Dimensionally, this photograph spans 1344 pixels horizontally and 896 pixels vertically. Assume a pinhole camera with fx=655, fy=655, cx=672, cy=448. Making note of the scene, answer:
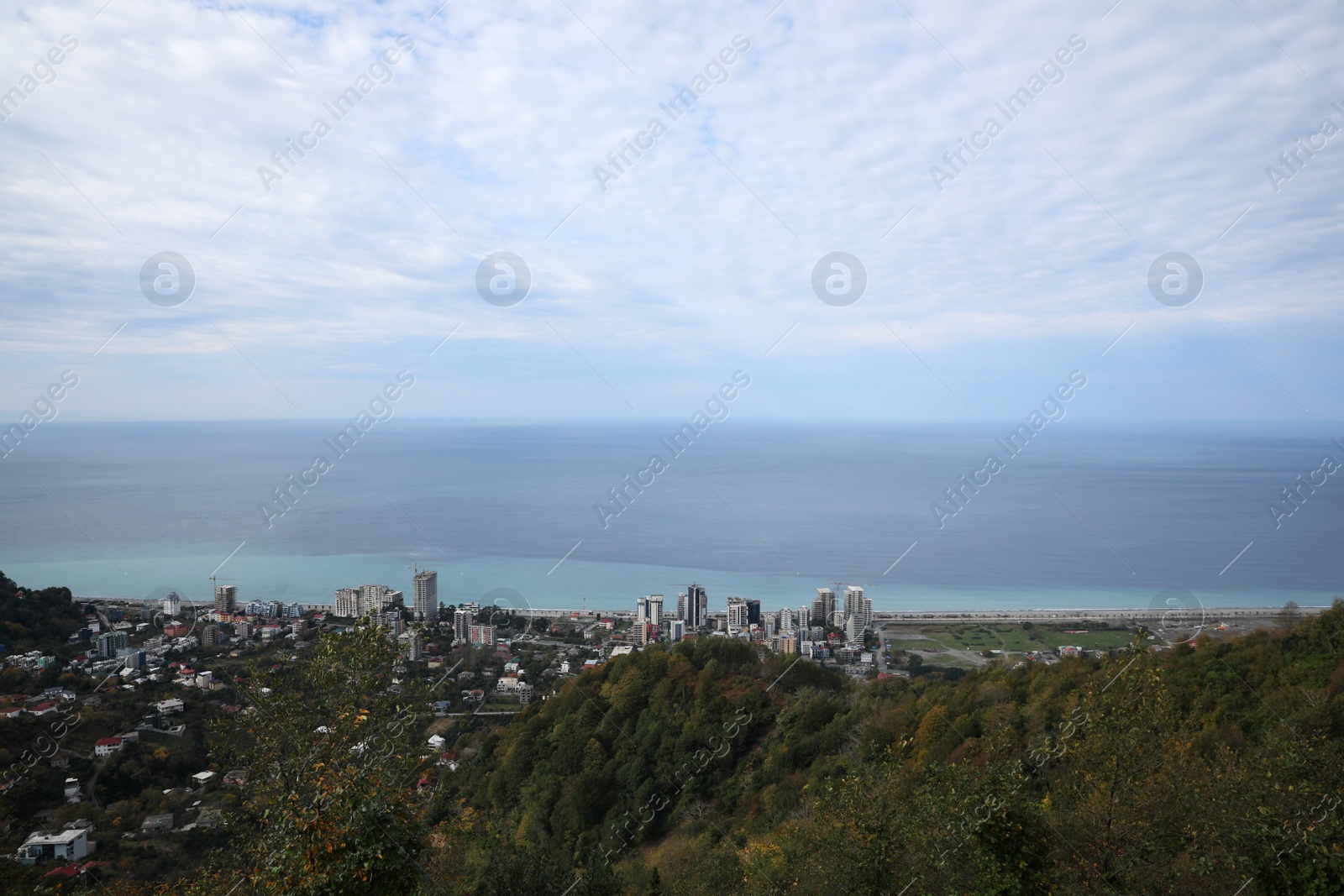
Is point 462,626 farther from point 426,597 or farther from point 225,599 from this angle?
point 225,599

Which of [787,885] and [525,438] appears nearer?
[787,885]

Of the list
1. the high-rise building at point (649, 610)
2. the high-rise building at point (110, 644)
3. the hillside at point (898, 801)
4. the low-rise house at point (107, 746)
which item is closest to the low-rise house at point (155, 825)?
the hillside at point (898, 801)

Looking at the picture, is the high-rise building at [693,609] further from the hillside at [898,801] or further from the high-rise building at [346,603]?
the high-rise building at [346,603]

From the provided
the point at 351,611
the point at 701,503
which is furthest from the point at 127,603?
the point at 701,503

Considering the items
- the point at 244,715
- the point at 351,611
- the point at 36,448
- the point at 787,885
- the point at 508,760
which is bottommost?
the point at 508,760

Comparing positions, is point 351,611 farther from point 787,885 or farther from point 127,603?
point 787,885

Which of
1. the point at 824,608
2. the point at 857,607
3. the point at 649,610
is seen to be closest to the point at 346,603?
the point at 649,610
